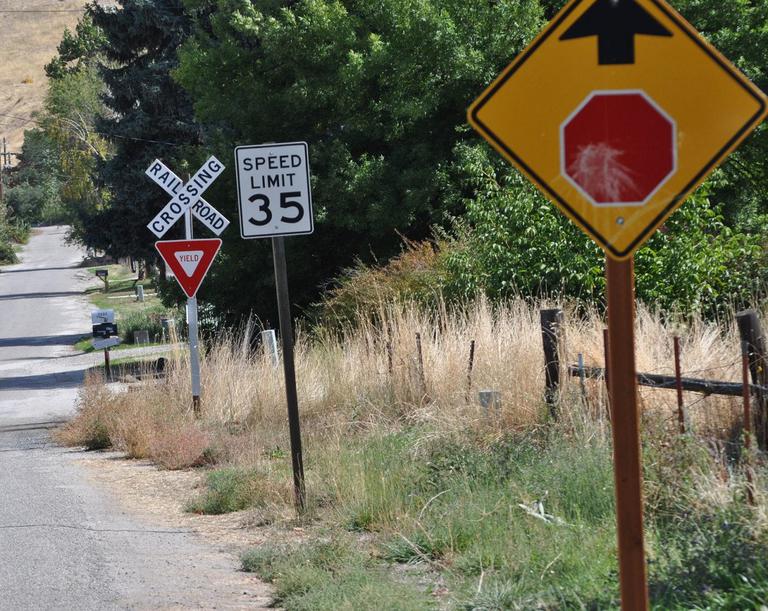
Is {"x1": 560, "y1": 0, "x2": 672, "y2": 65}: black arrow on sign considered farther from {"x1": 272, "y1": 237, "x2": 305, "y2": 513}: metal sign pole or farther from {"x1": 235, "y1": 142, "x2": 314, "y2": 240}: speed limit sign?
{"x1": 235, "y1": 142, "x2": 314, "y2": 240}: speed limit sign

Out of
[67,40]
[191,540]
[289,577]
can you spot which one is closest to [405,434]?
[191,540]

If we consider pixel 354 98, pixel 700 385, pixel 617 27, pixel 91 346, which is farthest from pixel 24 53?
pixel 617 27

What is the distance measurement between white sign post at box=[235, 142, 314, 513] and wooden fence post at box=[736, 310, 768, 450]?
12.2 feet

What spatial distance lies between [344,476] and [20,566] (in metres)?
2.49

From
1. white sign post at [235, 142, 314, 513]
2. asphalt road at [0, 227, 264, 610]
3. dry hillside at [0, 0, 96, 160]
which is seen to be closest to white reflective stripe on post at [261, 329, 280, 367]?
asphalt road at [0, 227, 264, 610]

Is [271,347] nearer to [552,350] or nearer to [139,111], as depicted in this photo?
[552,350]

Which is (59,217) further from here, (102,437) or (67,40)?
(102,437)

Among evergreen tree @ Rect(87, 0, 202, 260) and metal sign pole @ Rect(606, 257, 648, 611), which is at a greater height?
evergreen tree @ Rect(87, 0, 202, 260)

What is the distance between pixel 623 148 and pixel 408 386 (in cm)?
804

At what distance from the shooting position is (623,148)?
4145 millimetres

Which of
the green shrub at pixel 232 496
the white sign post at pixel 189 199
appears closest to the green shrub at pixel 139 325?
the white sign post at pixel 189 199

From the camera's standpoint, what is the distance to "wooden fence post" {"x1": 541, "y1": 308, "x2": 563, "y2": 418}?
918 centimetres

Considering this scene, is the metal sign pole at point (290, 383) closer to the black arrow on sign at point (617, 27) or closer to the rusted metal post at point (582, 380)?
the rusted metal post at point (582, 380)

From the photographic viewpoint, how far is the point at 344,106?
802 inches
